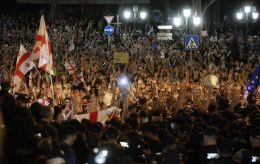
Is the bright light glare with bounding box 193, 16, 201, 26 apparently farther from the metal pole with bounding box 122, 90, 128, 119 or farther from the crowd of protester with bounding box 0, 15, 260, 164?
the metal pole with bounding box 122, 90, 128, 119

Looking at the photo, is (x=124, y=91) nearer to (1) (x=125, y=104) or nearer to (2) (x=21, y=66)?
(1) (x=125, y=104)

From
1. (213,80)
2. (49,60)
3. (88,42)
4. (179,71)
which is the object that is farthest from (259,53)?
(49,60)

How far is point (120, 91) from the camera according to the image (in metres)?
16.4

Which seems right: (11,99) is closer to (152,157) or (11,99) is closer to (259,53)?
(152,157)

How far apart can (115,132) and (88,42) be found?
69.8ft

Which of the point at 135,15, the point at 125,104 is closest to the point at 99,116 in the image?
the point at 125,104

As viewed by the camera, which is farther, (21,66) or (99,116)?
(21,66)

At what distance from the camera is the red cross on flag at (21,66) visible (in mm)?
14617

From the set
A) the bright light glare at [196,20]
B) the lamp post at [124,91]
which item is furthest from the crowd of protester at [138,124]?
the bright light glare at [196,20]

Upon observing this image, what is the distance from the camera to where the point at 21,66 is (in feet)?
48.6

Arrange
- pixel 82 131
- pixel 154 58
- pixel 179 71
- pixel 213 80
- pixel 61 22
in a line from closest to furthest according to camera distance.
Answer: pixel 82 131
pixel 213 80
pixel 179 71
pixel 154 58
pixel 61 22

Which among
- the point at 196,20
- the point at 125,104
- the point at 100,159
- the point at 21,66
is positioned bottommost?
the point at 125,104

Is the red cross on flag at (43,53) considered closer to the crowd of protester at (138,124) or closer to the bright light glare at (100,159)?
the crowd of protester at (138,124)

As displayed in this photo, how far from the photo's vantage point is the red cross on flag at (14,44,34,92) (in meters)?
14.6
